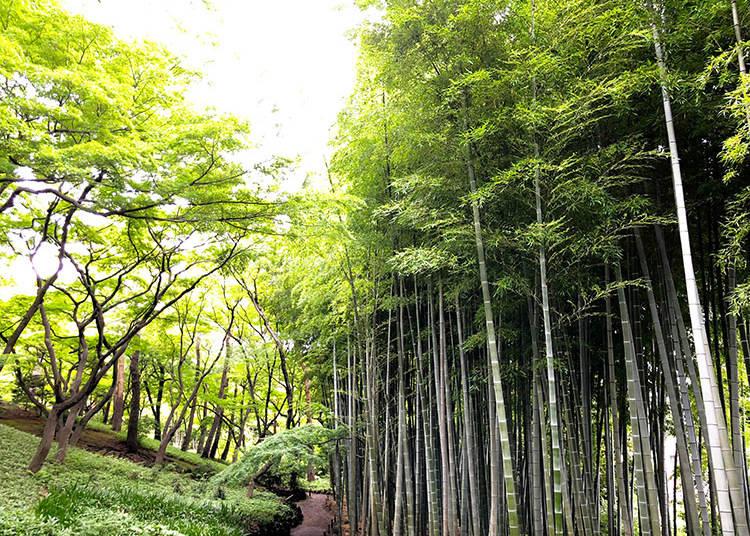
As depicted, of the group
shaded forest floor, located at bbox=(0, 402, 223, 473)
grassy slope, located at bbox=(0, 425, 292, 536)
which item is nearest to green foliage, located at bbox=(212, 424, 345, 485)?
grassy slope, located at bbox=(0, 425, 292, 536)

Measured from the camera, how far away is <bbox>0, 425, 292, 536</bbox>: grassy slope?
368cm

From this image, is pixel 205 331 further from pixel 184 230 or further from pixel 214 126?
pixel 214 126

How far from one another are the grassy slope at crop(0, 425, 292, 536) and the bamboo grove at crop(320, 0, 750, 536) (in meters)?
2.11

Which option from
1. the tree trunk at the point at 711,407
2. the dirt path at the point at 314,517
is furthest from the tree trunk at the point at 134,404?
the tree trunk at the point at 711,407

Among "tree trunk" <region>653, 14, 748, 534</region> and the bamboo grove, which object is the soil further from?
"tree trunk" <region>653, 14, 748, 534</region>

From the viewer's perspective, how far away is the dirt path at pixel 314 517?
24.9 ft

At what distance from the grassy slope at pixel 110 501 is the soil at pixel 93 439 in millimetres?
1359

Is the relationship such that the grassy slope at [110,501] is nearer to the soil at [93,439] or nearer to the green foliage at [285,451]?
the green foliage at [285,451]

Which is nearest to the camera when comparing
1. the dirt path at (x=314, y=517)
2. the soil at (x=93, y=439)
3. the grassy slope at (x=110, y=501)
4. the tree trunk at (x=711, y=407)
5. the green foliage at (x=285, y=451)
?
the tree trunk at (x=711, y=407)

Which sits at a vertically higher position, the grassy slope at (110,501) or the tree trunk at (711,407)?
the tree trunk at (711,407)

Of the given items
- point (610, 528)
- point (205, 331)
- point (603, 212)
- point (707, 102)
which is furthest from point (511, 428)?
point (205, 331)

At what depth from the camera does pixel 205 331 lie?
36.1 ft

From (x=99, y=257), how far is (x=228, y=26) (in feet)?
13.9

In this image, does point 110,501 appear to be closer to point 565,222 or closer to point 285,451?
point 285,451
